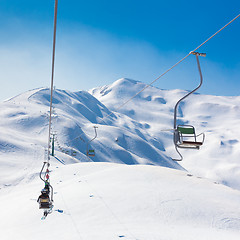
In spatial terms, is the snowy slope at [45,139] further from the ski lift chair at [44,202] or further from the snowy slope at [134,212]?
the ski lift chair at [44,202]

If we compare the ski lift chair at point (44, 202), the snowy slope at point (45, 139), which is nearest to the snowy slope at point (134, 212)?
the ski lift chair at point (44, 202)

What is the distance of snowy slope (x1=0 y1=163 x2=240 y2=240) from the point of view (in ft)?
52.8

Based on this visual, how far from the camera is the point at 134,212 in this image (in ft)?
61.8

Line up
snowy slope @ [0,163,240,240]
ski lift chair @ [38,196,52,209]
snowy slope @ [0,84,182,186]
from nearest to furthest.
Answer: ski lift chair @ [38,196,52,209]
snowy slope @ [0,163,240,240]
snowy slope @ [0,84,182,186]

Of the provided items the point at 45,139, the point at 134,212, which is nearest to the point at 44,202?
the point at 134,212

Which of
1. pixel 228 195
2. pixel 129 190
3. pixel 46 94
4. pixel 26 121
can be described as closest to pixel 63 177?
pixel 129 190

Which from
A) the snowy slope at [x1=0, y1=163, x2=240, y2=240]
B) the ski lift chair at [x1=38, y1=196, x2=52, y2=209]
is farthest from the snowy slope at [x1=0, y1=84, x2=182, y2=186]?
the ski lift chair at [x1=38, y1=196, x2=52, y2=209]

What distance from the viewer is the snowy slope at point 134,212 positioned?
16.1 m

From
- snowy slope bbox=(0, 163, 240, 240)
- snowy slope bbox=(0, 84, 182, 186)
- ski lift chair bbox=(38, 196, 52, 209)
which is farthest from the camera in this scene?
snowy slope bbox=(0, 84, 182, 186)

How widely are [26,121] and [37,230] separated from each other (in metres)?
101

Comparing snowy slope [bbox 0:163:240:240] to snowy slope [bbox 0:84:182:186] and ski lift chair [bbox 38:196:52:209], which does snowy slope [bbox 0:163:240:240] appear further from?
snowy slope [bbox 0:84:182:186]

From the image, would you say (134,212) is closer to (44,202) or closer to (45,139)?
(44,202)

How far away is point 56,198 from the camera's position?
22531 millimetres

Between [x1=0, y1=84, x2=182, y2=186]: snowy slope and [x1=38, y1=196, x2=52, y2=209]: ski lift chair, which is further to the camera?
[x1=0, y1=84, x2=182, y2=186]: snowy slope
